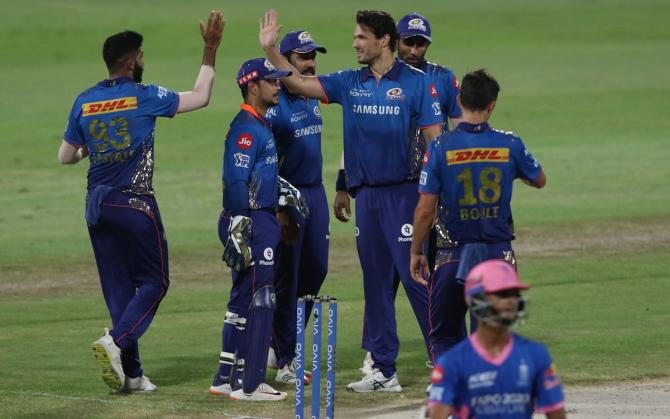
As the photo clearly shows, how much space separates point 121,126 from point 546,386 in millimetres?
5240

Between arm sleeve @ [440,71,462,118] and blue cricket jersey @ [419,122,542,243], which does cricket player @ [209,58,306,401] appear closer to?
arm sleeve @ [440,71,462,118]

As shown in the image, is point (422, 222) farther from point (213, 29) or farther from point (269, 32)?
point (213, 29)

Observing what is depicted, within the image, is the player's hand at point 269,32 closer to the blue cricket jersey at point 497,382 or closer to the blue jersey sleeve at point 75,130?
the blue jersey sleeve at point 75,130

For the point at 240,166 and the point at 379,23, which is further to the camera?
the point at 379,23

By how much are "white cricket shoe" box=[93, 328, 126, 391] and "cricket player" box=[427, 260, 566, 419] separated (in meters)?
4.54

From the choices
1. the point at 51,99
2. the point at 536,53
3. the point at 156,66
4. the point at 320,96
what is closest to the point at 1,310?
the point at 320,96

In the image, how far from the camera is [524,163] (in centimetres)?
987

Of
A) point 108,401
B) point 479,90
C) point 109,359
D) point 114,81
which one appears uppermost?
point 114,81

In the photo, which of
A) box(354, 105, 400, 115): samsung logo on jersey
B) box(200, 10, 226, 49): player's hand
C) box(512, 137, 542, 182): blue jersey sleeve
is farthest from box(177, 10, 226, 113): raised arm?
box(512, 137, 542, 182): blue jersey sleeve

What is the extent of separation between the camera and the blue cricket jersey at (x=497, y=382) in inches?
279

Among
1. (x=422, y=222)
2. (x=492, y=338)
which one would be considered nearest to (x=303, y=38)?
(x=422, y=222)

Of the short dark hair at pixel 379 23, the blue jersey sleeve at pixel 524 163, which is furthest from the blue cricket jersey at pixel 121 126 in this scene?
the blue jersey sleeve at pixel 524 163

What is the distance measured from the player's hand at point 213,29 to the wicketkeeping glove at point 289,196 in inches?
43.4

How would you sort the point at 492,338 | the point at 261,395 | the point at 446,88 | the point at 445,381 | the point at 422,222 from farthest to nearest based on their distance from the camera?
1. the point at 446,88
2. the point at 261,395
3. the point at 422,222
4. the point at 492,338
5. the point at 445,381
